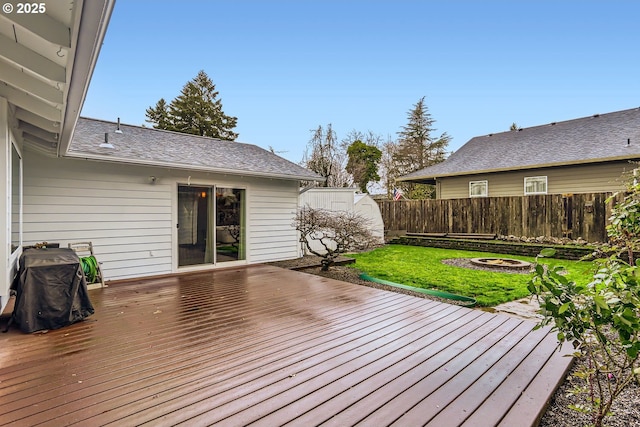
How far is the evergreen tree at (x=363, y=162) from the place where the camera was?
17938 mm

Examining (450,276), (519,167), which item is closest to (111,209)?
(450,276)

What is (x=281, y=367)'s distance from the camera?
254 cm

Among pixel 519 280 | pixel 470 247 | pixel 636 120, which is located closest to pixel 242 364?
pixel 519 280

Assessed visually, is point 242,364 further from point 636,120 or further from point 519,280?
point 636,120

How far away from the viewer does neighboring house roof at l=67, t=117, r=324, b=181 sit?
5.59 meters

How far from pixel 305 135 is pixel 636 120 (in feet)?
44.4

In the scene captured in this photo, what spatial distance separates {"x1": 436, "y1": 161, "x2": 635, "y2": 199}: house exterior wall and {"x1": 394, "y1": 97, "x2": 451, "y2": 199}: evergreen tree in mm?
8926

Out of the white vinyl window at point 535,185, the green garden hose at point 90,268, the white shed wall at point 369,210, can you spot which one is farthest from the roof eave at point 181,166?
the white vinyl window at point 535,185

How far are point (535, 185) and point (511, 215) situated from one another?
6.83 feet

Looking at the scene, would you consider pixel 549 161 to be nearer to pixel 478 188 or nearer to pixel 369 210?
pixel 478 188

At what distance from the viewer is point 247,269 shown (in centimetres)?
696

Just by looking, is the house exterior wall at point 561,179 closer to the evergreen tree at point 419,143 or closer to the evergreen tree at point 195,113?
the evergreen tree at point 419,143

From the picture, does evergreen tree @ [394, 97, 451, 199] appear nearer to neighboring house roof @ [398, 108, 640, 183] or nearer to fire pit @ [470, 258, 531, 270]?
neighboring house roof @ [398, 108, 640, 183]

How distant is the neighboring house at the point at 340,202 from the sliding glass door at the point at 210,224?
1982mm
